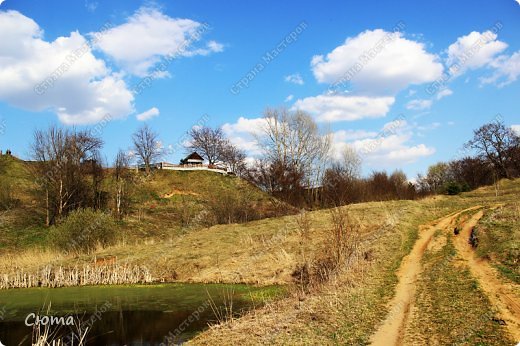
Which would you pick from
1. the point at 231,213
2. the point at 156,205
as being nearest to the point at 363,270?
the point at 231,213

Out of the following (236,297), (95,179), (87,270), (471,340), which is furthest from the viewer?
(95,179)

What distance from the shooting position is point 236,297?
1720cm

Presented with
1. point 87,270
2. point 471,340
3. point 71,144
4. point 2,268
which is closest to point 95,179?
point 71,144

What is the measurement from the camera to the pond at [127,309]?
12359 mm

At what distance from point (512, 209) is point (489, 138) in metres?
51.9

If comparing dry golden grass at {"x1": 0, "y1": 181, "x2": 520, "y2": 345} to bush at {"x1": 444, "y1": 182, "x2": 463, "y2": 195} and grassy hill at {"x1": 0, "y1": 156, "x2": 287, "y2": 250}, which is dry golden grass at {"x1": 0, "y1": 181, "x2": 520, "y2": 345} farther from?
bush at {"x1": 444, "y1": 182, "x2": 463, "y2": 195}

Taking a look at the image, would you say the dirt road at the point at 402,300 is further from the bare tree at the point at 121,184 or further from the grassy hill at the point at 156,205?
the bare tree at the point at 121,184

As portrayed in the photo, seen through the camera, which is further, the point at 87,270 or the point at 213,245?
the point at 213,245

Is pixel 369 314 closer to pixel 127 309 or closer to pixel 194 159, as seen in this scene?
pixel 127 309

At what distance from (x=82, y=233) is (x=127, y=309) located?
14.3 m

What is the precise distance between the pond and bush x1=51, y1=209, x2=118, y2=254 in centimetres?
769

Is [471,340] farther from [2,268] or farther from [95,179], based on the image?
[95,179]

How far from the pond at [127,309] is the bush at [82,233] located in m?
7.69

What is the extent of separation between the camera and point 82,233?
28.1 m
